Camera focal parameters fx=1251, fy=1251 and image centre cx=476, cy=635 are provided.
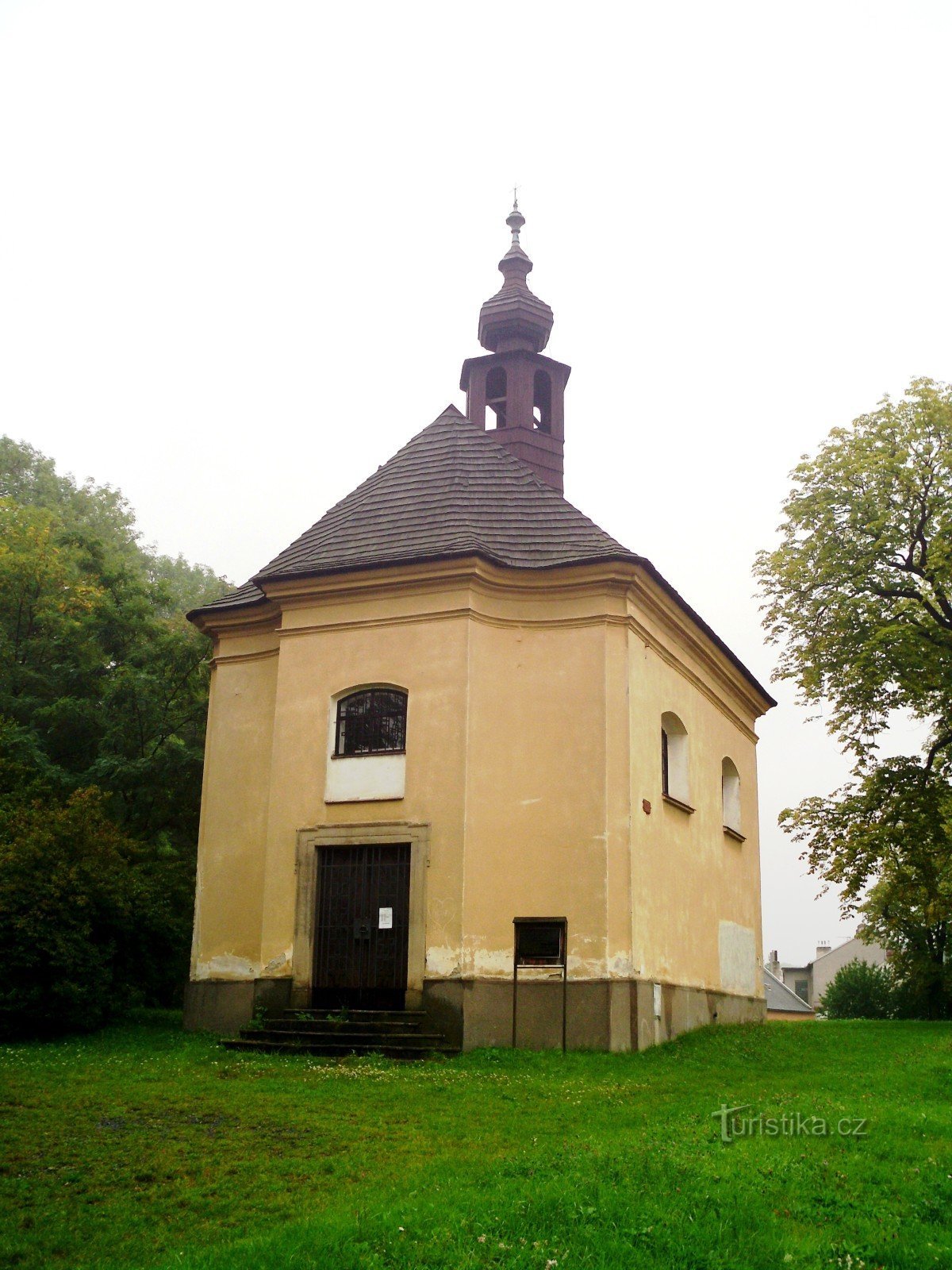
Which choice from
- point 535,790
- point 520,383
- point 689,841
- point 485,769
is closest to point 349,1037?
point 485,769

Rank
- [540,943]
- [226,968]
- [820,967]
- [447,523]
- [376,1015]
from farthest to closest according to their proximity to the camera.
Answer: [820,967] → [447,523] → [226,968] → [540,943] → [376,1015]

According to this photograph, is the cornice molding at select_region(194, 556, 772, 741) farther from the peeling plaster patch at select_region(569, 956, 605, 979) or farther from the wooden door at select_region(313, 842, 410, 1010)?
the peeling plaster patch at select_region(569, 956, 605, 979)

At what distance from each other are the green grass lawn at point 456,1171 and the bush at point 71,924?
3071 millimetres

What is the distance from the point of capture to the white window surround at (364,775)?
16734 mm

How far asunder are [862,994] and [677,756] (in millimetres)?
24316

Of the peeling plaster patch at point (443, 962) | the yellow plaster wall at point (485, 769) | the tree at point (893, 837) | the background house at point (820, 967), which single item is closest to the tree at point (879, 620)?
the tree at point (893, 837)

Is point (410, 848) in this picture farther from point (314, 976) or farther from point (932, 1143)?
point (932, 1143)

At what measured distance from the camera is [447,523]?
59.3 feet

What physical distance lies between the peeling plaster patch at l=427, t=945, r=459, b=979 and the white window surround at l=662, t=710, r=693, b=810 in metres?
5.05

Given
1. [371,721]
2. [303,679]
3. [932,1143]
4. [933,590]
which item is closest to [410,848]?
[371,721]

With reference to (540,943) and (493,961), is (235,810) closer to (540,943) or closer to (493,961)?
(493,961)

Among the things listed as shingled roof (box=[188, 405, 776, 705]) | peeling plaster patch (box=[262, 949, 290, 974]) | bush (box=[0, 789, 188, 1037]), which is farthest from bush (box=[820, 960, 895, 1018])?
peeling plaster patch (box=[262, 949, 290, 974])

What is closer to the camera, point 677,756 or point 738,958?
Result: point 677,756

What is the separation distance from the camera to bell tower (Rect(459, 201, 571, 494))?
24.2 metres
